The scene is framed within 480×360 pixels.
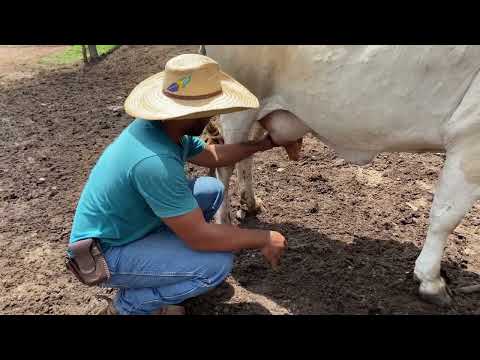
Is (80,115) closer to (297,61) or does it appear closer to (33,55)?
(33,55)

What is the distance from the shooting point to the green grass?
7.42 metres

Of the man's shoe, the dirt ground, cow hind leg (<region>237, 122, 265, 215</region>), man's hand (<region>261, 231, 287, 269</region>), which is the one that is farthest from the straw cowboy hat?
cow hind leg (<region>237, 122, 265, 215</region>)

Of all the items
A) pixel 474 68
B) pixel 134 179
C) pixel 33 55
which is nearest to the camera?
pixel 134 179

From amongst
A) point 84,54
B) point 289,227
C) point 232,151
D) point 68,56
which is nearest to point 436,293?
point 289,227

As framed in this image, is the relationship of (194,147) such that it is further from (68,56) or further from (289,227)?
(68,56)

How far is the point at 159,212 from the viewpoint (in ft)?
7.66

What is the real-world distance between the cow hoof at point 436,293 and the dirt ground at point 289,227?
49mm

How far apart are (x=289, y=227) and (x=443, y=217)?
1.23m

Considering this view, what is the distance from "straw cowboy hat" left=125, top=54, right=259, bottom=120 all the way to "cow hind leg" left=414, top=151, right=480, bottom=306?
1243 mm

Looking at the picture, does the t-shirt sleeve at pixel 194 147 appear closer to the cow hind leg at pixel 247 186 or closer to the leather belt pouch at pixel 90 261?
the leather belt pouch at pixel 90 261

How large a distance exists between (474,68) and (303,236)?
165 cm

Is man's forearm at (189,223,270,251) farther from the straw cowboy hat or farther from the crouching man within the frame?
the straw cowboy hat

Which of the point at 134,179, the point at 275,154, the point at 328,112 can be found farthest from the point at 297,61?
the point at 275,154

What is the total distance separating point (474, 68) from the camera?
8.45ft
